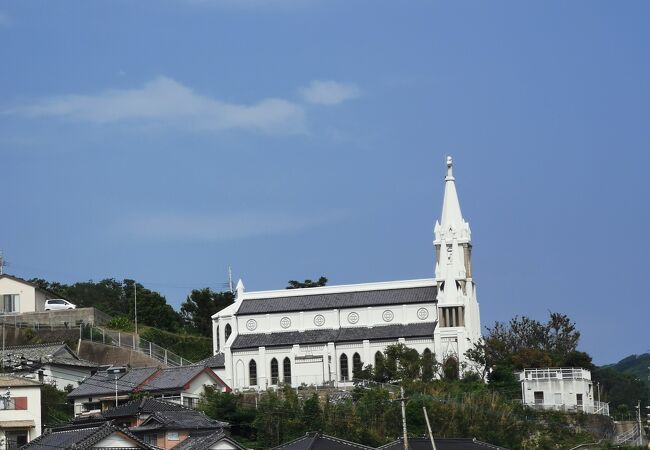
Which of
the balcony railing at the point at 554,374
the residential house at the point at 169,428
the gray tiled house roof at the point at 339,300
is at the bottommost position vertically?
the residential house at the point at 169,428

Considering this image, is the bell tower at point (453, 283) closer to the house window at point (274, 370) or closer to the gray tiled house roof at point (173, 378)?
the house window at point (274, 370)

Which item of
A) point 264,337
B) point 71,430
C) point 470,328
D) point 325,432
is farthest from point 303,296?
point 71,430

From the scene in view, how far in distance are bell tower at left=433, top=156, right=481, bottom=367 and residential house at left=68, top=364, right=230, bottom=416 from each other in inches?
567

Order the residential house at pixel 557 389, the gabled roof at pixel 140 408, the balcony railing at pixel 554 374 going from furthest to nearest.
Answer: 1. the balcony railing at pixel 554 374
2. the residential house at pixel 557 389
3. the gabled roof at pixel 140 408

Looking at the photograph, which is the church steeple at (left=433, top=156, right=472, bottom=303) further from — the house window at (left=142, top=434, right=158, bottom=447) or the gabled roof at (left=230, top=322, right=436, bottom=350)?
the house window at (left=142, top=434, right=158, bottom=447)

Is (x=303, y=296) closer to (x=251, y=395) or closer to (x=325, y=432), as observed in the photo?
(x=251, y=395)

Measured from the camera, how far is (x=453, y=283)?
92.7 meters

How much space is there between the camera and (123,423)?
→ 234 ft

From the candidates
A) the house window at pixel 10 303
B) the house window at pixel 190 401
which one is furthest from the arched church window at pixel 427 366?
the house window at pixel 10 303

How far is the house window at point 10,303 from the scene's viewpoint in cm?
10162

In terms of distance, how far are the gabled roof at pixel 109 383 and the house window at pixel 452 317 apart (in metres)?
18.3

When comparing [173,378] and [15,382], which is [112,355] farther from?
[15,382]

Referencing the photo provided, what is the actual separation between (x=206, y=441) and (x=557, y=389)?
87.6 feet

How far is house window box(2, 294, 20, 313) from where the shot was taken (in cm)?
10162
